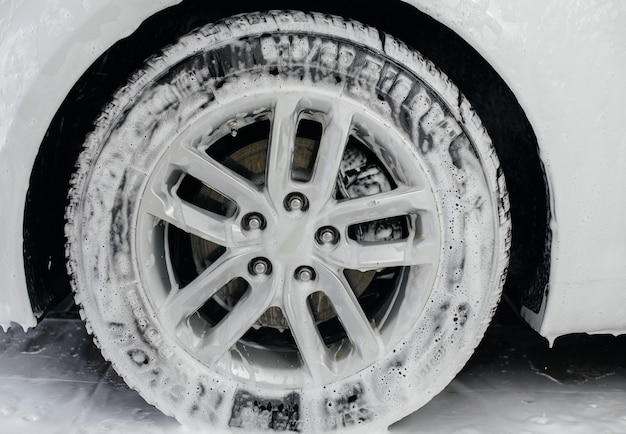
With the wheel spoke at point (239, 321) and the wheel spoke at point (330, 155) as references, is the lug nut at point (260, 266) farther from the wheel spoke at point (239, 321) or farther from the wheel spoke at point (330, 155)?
the wheel spoke at point (330, 155)

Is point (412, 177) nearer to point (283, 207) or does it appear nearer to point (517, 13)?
point (283, 207)

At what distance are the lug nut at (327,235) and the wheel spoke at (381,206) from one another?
2 centimetres

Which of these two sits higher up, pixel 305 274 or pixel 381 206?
pixel 381 206

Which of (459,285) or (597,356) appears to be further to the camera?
(597,356)

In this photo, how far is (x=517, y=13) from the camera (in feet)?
4.38

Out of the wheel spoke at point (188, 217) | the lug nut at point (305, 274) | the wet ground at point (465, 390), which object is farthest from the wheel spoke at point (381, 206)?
the wet ground at point (465, 390)

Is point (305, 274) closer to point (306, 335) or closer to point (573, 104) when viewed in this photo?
point (306, 335)

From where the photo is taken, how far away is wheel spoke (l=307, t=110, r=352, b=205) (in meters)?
1.43

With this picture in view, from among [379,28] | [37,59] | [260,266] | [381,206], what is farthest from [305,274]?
[37,59]

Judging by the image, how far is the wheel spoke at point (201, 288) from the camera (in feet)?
4.91

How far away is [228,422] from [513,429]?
2.31 feet

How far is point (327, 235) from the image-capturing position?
148 centimetres

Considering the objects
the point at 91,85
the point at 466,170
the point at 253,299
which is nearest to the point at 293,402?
the point at 253,299

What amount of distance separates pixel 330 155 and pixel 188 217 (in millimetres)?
349
